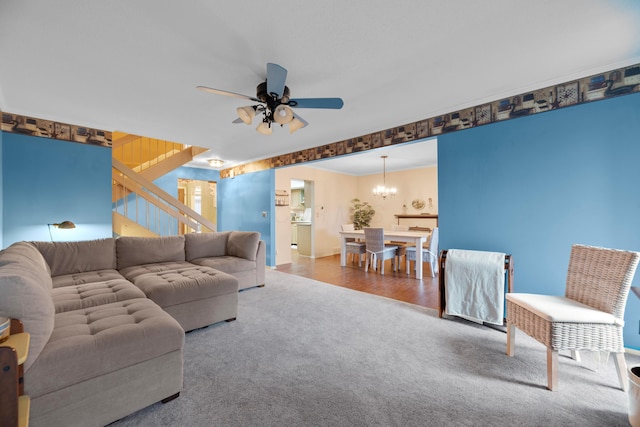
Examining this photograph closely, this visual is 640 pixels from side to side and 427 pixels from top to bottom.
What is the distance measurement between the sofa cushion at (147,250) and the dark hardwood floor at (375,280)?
2.20 metres

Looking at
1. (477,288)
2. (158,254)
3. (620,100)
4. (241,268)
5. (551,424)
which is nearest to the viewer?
(551,424)

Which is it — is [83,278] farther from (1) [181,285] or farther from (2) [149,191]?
(2) [149,191]

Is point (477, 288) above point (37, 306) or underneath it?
underneath

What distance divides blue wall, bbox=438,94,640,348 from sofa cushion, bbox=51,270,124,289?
3.95 m

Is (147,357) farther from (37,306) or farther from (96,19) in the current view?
(96,19)

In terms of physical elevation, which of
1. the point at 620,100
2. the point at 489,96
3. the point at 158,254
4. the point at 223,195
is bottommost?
the point at 158,254

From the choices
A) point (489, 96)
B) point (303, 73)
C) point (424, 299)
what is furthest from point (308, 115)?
point (424, 299)

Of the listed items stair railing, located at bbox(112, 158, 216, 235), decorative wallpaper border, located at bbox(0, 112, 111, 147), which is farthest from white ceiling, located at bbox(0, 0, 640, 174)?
stair railing, located at bbox(112, 158, 216, 235)

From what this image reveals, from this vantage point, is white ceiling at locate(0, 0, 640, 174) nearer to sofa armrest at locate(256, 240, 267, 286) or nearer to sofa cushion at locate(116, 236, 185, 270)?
sofa cushion at locate(116, 236, 185, 270)

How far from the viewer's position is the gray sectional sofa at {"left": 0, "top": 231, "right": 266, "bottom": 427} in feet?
3.93

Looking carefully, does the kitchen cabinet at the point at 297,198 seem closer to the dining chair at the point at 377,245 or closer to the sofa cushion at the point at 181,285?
the dining chair at the point at 377,245

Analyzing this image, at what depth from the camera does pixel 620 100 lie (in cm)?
218

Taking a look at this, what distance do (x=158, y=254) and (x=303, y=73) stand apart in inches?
116

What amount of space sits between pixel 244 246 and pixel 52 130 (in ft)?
10.2
